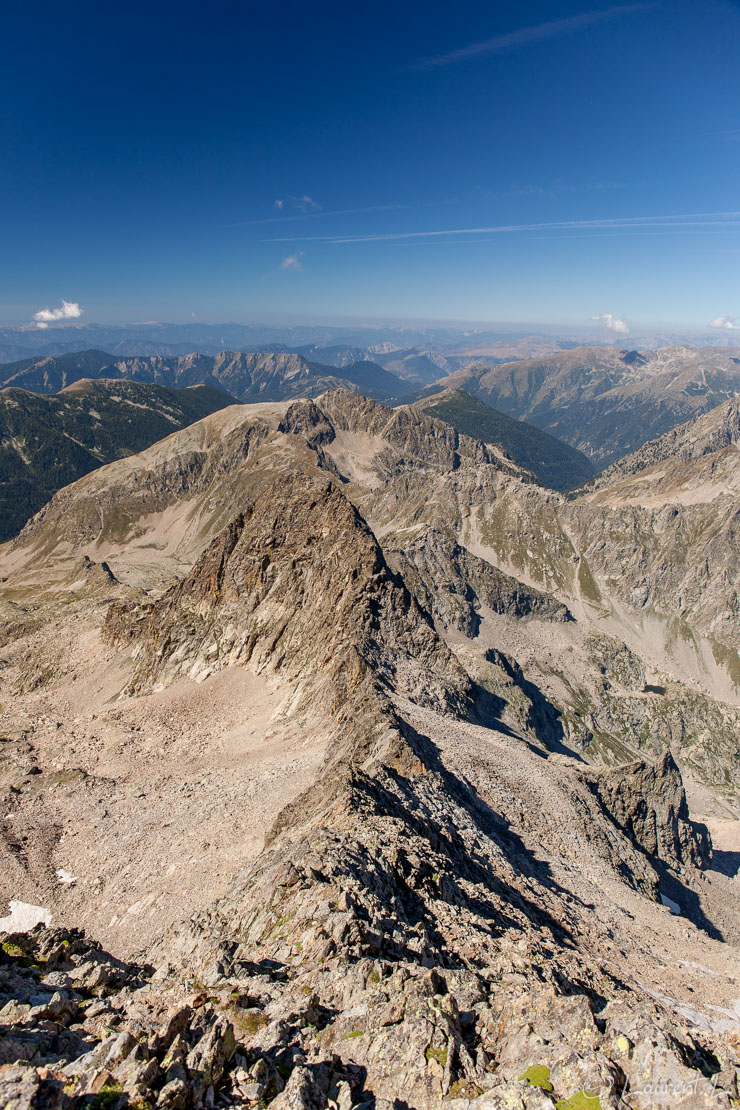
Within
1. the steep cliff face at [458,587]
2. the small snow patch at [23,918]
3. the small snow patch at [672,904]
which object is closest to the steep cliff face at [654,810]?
the small snow patch at [672,904]

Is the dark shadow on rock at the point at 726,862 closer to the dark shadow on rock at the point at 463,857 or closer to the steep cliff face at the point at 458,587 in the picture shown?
the dark shadow on rock at the point at 463,857

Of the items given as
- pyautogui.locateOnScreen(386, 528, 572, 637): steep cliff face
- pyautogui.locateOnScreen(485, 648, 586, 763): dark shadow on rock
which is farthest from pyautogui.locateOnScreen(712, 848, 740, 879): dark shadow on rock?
pyautogui.locateOnScreen(386, 528, 572, 637): steep cliff face

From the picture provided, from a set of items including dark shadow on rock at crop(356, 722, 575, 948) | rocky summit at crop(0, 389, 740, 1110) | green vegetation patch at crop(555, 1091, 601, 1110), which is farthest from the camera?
dark shadow on rock at crop(356, 722, 575, 948)

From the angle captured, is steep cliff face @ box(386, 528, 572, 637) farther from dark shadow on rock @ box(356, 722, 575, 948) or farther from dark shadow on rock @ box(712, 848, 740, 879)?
dark shadow on rock @ box(356, 722, 575, 948)

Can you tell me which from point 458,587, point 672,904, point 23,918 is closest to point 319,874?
point 23,918

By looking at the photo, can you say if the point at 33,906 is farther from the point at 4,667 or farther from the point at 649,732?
the point at 649,732

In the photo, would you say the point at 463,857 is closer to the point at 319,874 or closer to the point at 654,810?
the point at 319,874

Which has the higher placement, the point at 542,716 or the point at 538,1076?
the point at 538,1076

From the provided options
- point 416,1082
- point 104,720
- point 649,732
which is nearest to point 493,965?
point 416,1082
